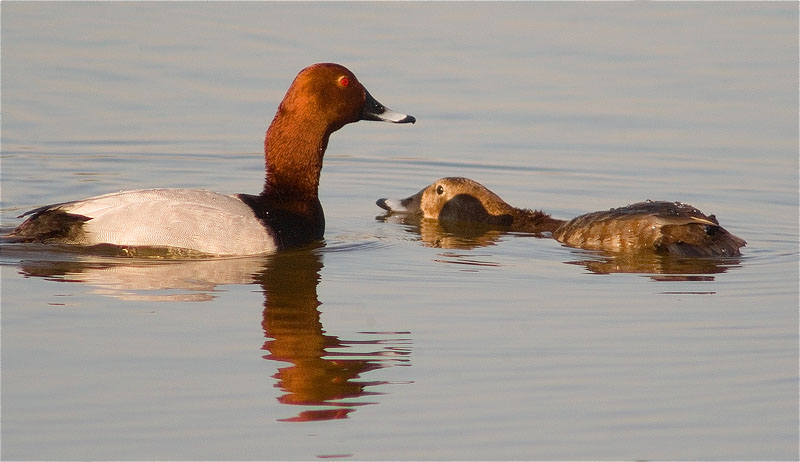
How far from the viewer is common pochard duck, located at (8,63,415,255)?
8.85m

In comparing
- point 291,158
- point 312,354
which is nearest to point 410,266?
point 291,158

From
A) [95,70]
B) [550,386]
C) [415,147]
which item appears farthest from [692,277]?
[95,70]

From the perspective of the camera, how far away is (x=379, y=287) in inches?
330

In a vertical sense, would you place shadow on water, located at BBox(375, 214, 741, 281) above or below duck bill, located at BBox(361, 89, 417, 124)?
below

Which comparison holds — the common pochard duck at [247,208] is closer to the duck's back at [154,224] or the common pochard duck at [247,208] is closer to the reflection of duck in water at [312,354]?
the duck's back at [154,224]

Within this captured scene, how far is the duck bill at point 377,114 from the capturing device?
394 inches

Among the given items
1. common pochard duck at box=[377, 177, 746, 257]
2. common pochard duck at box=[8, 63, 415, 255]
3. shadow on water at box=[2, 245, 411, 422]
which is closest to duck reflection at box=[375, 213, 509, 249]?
common pochard duck at box=[377, 177, 746, 257]

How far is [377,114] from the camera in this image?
10094mm

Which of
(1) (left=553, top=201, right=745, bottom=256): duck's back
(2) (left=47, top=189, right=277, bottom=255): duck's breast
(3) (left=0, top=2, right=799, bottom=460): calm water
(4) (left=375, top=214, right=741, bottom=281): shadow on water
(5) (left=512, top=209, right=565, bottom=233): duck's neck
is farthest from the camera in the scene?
(5) (left=512, top=209, right=565, bottom=233): duck's neck

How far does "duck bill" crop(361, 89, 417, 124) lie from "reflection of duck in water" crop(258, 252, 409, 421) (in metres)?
1.98

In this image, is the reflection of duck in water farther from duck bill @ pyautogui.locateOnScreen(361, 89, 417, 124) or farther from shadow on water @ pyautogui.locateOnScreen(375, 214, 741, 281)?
duck bill @ pyautogui.locateOnScreen(361, 89, 417, 124)

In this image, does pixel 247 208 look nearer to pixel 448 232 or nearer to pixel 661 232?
pixel 448 232

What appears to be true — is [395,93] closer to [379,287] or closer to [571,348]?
[379,287]

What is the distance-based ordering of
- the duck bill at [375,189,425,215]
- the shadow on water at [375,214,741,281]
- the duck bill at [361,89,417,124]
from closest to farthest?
1. the shadow on water at [375,214,741,281]
2. the duck bill at [361,89,417,124]
3. the duck bill at [375,189,425,215]
